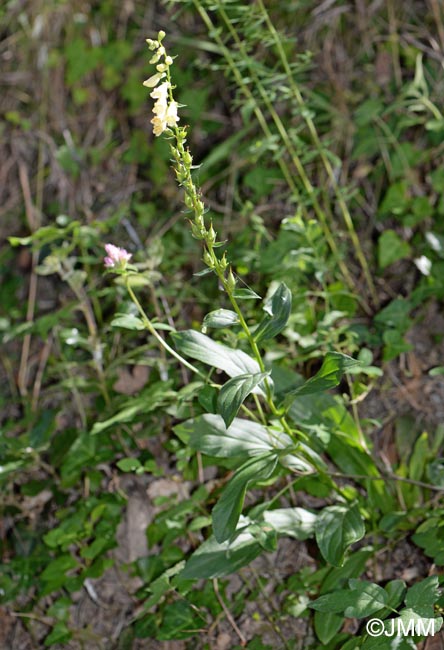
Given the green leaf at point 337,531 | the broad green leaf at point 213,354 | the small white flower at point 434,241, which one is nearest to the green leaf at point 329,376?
the broad green leaf at point 213,354

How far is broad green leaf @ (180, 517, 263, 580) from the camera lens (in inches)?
64.3

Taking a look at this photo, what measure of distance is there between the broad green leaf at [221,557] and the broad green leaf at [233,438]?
0.18 metres

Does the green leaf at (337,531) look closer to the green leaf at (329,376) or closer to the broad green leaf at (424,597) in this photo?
the broad green leaf at (424,597)

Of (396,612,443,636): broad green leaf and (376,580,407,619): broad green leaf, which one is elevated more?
(396,612,443,636): broad green leaf

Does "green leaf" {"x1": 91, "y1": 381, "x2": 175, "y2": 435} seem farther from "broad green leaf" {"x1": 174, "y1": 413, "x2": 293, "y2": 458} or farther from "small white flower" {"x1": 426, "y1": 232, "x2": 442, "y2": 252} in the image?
"small white flower" {"x1": 426, "y1": 232, "x2": 442, "y2": 252}

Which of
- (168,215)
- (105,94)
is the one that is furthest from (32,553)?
(105,94)

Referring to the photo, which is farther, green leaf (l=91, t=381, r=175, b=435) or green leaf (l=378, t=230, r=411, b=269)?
green leaf (l=378, t=230, r=411, b=269)

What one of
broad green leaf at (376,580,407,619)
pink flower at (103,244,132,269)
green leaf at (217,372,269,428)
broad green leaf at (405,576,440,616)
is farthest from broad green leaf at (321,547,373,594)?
pink flower at (103,244,132,269)

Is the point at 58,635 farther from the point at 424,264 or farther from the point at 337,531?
the point at 424,264

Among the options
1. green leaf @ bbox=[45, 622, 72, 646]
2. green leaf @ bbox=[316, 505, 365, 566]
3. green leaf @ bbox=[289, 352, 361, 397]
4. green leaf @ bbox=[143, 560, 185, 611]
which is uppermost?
green leaf @ bbox=[289, 352, 361, 397]

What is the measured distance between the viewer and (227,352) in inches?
61.4

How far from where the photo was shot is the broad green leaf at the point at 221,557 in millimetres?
1634

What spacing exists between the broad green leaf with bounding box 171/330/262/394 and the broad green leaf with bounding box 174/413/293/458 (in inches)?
4.7

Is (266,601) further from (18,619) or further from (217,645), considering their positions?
(18,619)
